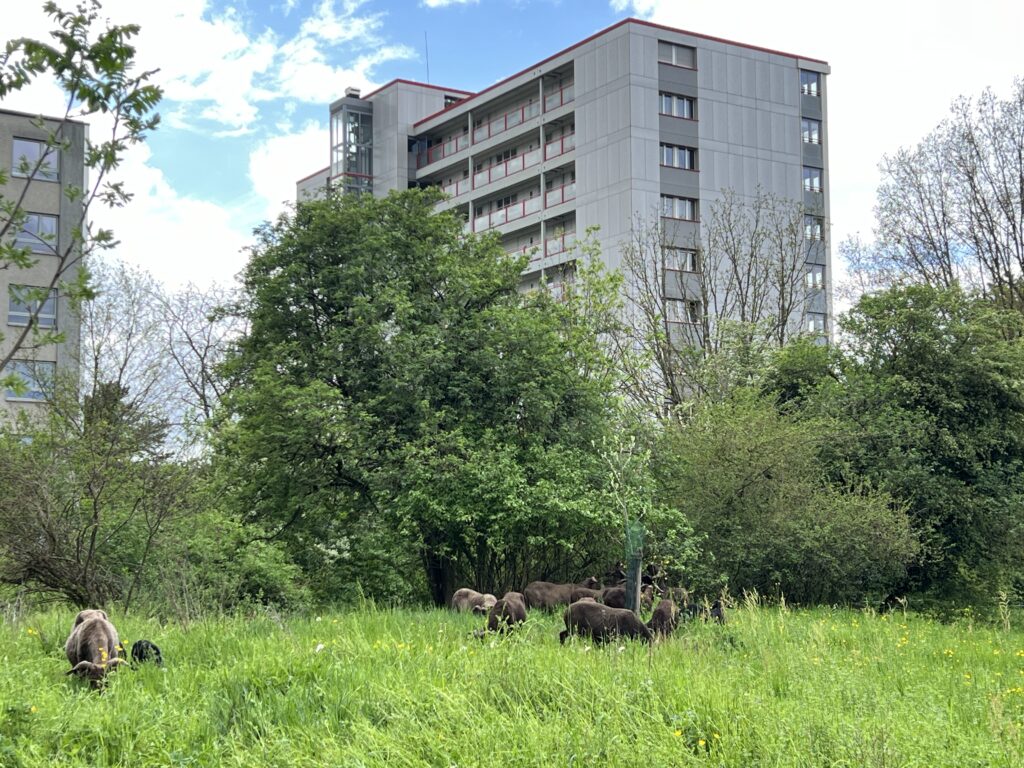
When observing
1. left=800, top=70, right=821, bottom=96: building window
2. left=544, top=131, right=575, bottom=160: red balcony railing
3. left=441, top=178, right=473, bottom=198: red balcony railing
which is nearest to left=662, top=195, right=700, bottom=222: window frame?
left=544, top=131, right=575, bottom=160: red balcony railing

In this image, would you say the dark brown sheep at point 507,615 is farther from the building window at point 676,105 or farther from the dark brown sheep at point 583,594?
the building window at point 676,105

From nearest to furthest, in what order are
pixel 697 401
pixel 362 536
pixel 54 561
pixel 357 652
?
pixel 357 652, pixel 54 561, pixel 362 536, pixel 697 401

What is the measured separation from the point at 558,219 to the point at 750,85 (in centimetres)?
1121

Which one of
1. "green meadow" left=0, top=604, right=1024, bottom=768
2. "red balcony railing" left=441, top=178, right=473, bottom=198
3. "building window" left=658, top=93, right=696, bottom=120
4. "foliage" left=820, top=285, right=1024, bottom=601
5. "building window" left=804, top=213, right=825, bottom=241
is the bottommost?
"green meadow" left=0, top=604, right=1024, bottom=768

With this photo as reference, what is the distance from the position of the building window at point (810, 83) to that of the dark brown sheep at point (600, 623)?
151 ft

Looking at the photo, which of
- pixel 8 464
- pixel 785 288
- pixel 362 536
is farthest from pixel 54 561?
pixel 785 288

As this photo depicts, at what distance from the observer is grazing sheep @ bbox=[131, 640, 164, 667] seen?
10070 mm

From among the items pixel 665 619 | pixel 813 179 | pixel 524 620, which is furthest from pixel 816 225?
pixel 524 620

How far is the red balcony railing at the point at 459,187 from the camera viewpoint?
58969 mm

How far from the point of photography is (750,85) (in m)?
50.8

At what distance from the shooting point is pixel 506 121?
57031mm

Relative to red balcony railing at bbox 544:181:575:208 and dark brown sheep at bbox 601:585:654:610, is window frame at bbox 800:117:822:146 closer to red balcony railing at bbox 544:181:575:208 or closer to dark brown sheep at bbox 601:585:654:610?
red balcony railing at bbox 544:181:575:208

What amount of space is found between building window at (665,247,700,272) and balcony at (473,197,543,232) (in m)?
10.8

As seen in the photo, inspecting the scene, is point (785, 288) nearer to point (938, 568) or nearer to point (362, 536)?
point (938, 568)
